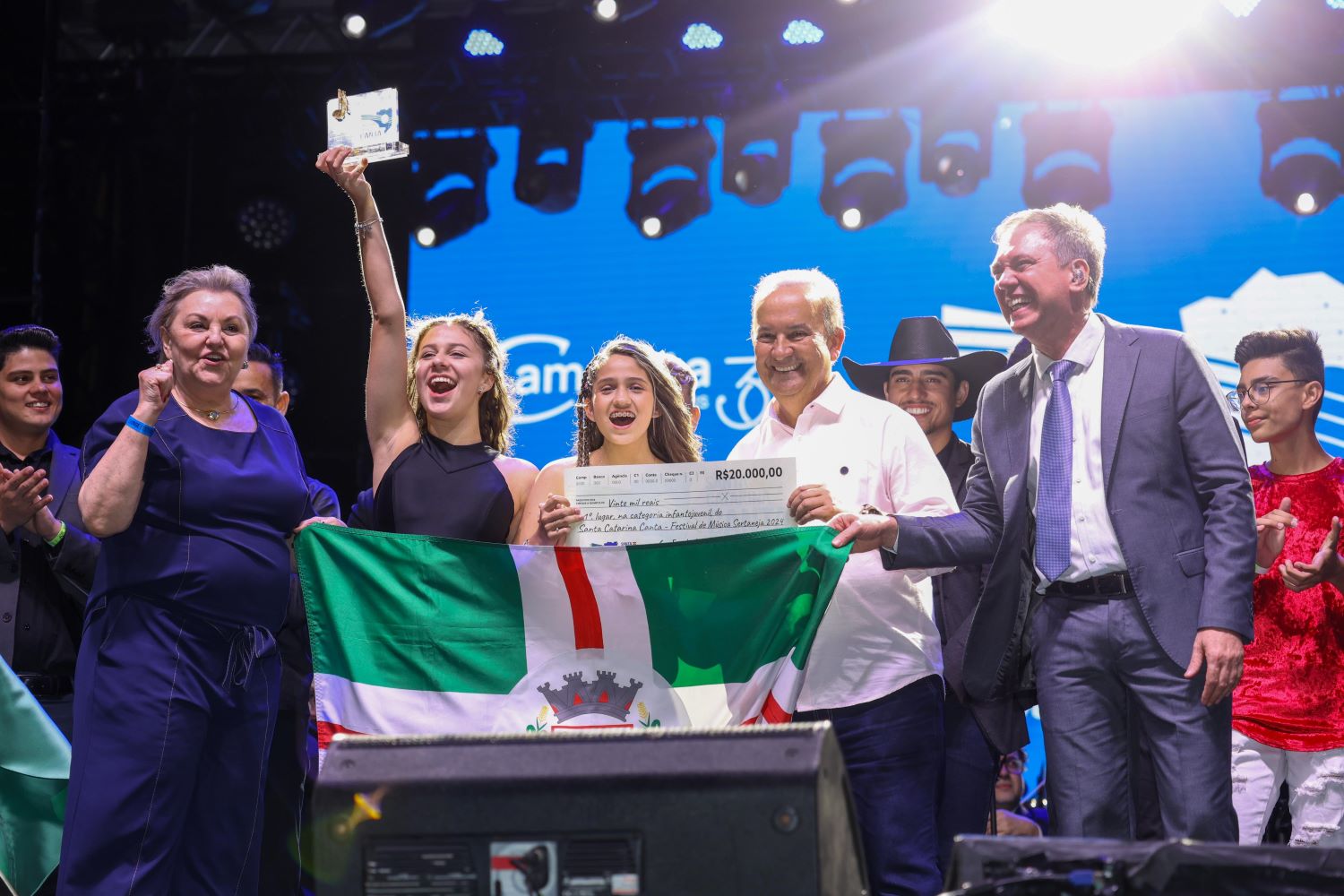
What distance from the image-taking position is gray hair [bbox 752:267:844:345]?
12.7 ft

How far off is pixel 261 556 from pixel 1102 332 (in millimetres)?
2293

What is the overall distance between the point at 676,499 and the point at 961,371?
2.41 metres

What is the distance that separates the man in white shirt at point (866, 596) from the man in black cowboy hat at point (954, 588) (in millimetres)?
429

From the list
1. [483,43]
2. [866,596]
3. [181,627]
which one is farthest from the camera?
[483,43]

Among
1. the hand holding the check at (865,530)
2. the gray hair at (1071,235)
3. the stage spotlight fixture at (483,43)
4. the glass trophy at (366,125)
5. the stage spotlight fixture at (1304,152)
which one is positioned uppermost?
the stage spotlight fixture at (483,43)

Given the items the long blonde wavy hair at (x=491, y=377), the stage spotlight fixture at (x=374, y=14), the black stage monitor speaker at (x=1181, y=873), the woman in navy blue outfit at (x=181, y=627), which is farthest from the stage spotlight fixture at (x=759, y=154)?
the black stage monitor speaker at (x=1181, y=873)

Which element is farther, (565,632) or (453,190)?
(453,190)

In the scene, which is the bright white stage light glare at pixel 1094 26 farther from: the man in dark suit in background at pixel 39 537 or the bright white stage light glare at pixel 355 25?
the man in dark suit in background at pixel 39 537

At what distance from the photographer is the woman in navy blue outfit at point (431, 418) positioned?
3.85 meters

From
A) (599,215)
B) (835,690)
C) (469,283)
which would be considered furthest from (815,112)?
(835,690)

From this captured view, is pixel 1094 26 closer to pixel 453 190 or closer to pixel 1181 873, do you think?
pixel 453 190

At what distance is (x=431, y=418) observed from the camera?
4051 millimetres

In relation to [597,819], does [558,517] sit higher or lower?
higher

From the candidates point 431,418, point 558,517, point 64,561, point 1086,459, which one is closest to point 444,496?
point 431,418
